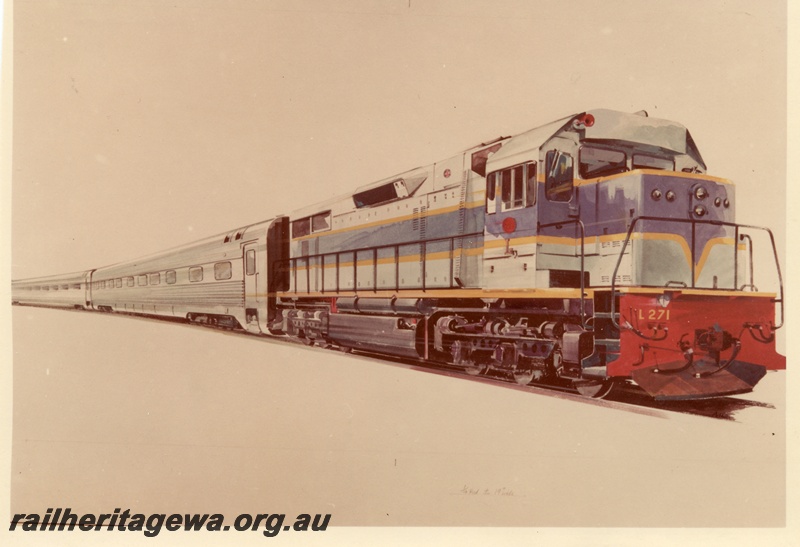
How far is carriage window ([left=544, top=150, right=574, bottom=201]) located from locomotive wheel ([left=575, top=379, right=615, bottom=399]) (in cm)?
122

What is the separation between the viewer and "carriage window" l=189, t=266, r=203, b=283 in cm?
636

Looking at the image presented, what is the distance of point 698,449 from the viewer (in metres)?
3.80

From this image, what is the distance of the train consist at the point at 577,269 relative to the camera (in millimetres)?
3486

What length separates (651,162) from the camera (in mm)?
3910

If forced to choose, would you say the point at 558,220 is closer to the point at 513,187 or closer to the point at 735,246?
the point at 513,187

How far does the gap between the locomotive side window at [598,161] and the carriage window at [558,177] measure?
93 millimetres

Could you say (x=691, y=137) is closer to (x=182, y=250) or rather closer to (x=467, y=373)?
(x=467, y=373)

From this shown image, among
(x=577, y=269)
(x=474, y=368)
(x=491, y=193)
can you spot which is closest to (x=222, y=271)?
(x=474, y=368)

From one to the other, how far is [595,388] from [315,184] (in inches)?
100

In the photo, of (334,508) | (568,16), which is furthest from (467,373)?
(568,16)

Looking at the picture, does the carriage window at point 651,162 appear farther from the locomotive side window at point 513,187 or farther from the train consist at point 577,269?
the locomotive side window at point 513,187

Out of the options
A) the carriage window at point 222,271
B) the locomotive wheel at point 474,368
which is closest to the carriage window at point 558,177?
the locomotive wheel at point 474,368
